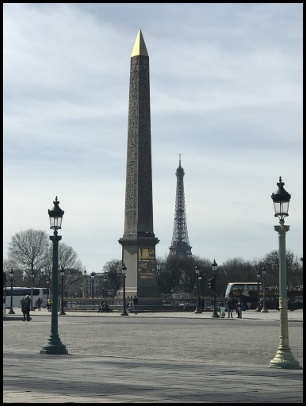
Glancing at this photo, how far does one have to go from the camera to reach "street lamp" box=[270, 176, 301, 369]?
60.8ft

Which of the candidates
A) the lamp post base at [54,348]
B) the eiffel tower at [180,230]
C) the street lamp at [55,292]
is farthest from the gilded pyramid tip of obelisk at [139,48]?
the eiffel tower at [180,230]

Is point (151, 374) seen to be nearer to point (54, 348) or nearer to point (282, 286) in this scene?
point (282, 286)

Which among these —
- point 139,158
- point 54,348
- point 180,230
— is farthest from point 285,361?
point 180,230

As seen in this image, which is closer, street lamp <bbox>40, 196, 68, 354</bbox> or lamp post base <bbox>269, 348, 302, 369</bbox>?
lamp post base <bbox>269, 348, 302, 369</bbox>

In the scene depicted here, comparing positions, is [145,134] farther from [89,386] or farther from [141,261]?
[89,386]

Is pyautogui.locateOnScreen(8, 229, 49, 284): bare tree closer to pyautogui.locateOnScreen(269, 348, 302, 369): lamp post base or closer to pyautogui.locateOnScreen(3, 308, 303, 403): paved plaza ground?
pyautogui.locateOnScreen(3, 308, 303, 403): paved plaza ground

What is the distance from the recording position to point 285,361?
18469 millimetres

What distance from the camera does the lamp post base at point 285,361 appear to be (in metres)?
18.4

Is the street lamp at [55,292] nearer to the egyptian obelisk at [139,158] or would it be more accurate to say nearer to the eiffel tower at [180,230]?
the egyptian obelisk at [139,158]

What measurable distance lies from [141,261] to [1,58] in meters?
62.2

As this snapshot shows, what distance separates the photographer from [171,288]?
141875 mm

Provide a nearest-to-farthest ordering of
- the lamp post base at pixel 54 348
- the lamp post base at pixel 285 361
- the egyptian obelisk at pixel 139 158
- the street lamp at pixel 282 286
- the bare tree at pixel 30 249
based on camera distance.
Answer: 1. the lamp post base at pixel 285 361
2. the street lamp at pixel 282 286
3. the lamp post base at pixel 54 348
4. the egyptian obelisk at pixel 139 158
5. the bare tree at pixel 30 249

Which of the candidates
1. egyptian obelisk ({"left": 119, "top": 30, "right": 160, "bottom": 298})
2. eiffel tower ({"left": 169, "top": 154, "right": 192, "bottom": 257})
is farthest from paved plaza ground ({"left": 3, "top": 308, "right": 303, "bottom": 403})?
eiffel tower ({"left": 169, "top": 154, "right": 192, "bottom": 257})

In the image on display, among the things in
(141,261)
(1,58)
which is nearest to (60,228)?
(1,58)
